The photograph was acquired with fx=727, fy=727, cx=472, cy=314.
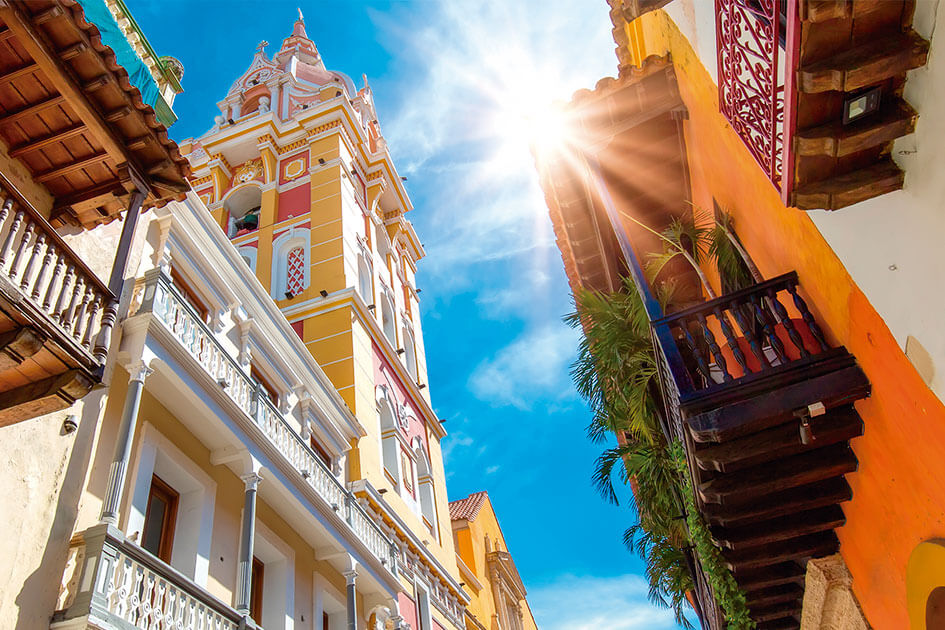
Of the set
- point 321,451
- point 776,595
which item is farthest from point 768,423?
point 321,451

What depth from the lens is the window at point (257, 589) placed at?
9.77 meters

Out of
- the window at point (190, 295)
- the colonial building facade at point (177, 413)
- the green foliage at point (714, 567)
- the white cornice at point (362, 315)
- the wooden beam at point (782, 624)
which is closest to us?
the colonial building facade at point (177, 413)

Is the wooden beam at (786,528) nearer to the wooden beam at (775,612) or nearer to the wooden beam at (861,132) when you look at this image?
the wooden beam at (775,612)

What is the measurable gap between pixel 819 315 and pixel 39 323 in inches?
234

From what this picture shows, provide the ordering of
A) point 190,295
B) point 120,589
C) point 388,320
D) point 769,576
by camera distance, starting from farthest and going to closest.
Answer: point 388,320 < point 190,295 < point 769,576 < point 120,589

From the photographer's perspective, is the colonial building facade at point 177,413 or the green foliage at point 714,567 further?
the green foliage at point 714,567

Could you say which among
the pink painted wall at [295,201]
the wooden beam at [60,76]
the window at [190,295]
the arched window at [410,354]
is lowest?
the wooden beam at [60,76]

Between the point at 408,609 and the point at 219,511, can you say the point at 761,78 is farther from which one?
the point at 408,609

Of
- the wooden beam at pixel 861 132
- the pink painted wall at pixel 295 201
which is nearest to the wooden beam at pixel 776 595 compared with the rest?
the wooden beam at pixel 861 132

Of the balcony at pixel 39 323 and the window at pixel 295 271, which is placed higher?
the window at pixel 295 271

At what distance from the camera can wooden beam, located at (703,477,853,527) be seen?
21.3ft

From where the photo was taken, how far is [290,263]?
67.3 ft

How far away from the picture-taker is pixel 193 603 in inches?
277

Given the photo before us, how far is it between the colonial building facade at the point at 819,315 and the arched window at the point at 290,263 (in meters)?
11.6
